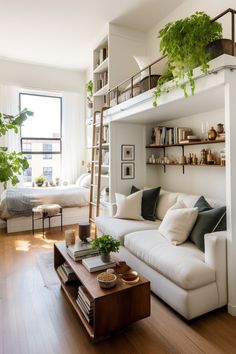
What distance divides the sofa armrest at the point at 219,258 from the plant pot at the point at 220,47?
4.78 ft

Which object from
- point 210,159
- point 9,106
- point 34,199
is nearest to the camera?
point 210,159

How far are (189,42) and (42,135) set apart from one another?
4692mm

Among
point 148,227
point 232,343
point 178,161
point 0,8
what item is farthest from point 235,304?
point 0,8

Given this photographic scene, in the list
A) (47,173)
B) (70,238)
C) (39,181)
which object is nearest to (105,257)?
(70,238)

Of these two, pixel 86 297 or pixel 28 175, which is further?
pixel 28 175

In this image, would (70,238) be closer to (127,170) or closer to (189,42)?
(127,170)

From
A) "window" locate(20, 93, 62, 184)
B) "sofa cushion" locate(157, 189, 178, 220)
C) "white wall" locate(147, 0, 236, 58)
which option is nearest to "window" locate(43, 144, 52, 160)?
"window" locate(20, 93, 62, 184)

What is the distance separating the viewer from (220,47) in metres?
1.90

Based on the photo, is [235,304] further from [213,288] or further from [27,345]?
[27,345]

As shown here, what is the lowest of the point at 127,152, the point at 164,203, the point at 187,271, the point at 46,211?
the point at 187,271

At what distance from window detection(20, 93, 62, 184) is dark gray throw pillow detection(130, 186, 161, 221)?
337 centimetres

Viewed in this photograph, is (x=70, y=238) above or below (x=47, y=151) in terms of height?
below

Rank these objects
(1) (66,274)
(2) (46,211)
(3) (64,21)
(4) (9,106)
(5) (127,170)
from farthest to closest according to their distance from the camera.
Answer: (4) (9,106), (2) (46,211), (5) (127,170), (3) (64,21), (1) (66,274)

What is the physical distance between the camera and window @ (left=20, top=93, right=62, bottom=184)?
18.9ft
